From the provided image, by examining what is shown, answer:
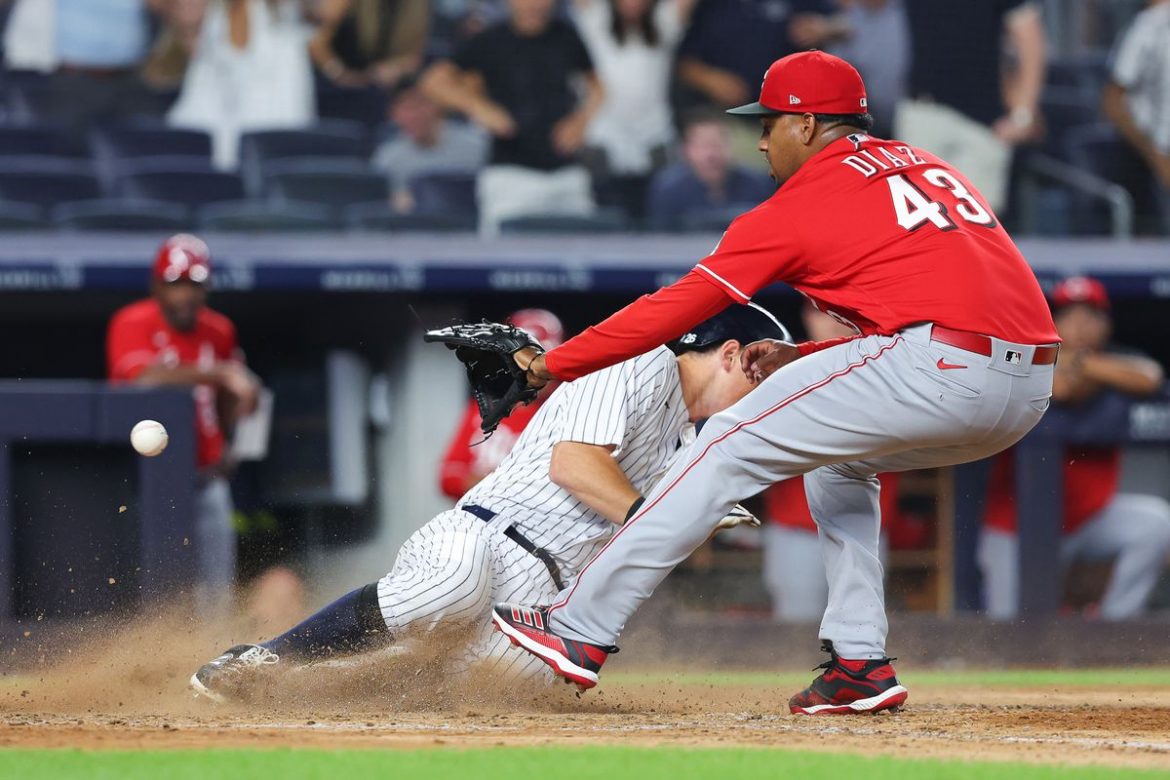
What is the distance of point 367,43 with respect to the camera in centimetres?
839

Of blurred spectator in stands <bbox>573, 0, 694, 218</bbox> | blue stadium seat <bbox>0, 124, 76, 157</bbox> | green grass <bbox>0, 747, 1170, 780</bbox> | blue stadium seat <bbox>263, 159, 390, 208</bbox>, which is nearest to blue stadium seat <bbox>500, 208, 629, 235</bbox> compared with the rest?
blurred spectator in stands <bbox>573, 0, 694, 218</bbox>

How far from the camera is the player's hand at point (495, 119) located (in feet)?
27.0

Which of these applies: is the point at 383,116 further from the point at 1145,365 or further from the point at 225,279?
the point at 1145,365

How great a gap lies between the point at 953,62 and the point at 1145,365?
190 cm

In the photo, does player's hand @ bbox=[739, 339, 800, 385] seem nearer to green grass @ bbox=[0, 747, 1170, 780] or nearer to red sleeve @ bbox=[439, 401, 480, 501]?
green grass @ bbox=[0, 747, 1170, 780]

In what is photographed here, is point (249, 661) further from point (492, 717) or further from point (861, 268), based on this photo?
point (861, 268)

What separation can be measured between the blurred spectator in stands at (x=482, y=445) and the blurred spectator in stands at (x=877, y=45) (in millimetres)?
2476

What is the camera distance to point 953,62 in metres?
8.48

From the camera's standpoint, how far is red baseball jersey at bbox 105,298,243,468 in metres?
6.64

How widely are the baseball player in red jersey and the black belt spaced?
0.19 m

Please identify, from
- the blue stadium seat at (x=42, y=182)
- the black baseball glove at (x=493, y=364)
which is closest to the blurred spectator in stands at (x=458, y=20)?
the blue stadium seat at (x=42, y=182)

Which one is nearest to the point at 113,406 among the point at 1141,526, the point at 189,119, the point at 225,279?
the point at 225,279

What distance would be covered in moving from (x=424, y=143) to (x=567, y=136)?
0.71m

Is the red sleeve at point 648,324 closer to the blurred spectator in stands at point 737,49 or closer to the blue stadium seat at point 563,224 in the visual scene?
the blue stadium seat at point 563,224
